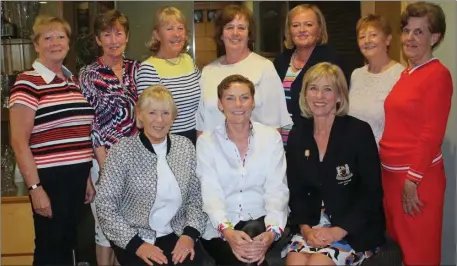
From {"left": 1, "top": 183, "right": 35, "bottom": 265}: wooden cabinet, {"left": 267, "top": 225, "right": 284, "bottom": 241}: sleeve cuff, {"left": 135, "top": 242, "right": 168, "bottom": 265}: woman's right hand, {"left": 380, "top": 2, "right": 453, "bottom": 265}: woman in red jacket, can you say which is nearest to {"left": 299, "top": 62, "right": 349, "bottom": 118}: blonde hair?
{"left": 380, "top": 2, "right": 453, "bottom": 265}: woman in red jacket

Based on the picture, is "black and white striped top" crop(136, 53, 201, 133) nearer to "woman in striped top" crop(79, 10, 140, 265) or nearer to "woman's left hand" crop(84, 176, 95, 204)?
"woman in striped top" crop(79, 10, 140, 265)

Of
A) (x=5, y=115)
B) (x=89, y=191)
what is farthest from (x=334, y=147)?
(x=5, y=115)

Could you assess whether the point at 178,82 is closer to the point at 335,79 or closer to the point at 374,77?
the point at 335,79

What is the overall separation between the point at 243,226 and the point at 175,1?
8.61 feet

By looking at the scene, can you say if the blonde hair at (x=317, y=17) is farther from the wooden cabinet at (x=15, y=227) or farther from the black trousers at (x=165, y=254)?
the wooden cabinet at (x=15, y=227)

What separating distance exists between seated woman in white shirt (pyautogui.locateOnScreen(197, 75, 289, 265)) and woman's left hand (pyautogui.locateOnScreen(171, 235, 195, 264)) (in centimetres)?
13

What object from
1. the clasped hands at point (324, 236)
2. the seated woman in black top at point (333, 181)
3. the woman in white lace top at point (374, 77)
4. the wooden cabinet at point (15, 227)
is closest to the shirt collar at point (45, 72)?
the wooden cabinet at point (15, 227)

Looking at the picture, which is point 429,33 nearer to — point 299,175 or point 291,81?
point 291,81

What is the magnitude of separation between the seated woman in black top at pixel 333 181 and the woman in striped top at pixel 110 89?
2.93 ft

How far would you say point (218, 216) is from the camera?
7.63 feet

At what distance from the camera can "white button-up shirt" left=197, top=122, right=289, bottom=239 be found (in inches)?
94.5

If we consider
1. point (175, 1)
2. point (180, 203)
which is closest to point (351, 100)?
point (180, 203)

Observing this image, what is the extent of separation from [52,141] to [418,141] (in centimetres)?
173

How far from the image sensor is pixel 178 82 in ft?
9.16
